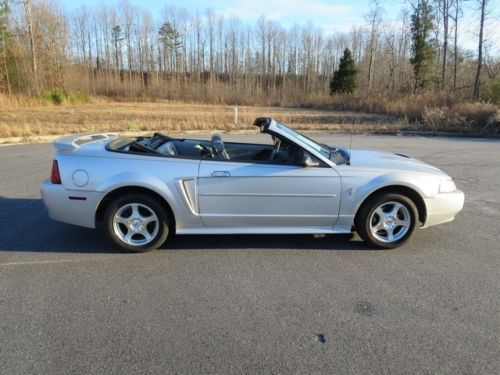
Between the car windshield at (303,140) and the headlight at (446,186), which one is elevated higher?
the car windshield at (303,140)

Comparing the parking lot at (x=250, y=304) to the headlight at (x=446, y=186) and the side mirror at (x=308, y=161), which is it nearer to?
the headlight at (x=446, y=186)

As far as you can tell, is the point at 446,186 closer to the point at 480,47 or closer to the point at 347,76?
the point at 480,47

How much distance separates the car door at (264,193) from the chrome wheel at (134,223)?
1.83ft

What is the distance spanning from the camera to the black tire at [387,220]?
13.8 feet

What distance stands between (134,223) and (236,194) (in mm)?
1142

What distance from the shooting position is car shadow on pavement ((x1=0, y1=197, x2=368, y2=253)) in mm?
4340

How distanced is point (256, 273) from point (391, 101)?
93.4 ft

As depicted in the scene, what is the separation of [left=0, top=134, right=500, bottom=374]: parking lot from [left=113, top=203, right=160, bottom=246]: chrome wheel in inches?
7.4

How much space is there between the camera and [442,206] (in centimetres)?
429

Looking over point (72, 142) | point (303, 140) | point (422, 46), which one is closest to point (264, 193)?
point (303, 140)

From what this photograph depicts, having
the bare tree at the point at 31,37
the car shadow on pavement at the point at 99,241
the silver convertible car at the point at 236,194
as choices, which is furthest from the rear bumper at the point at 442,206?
the bare tree at the point at 31,37

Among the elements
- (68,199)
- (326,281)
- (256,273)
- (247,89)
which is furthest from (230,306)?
(247,89)

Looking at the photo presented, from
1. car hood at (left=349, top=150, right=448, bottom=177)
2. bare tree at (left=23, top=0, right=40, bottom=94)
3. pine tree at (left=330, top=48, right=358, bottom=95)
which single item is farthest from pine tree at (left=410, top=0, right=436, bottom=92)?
car hood at (left=349, top=150, right=448, bottom=177)

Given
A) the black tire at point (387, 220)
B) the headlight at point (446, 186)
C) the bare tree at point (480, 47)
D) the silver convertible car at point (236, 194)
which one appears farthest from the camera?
the bare tree at point (480, 47)
